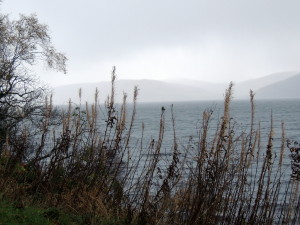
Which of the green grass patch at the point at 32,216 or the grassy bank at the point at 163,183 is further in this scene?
the green grass patch at the point at 32,216

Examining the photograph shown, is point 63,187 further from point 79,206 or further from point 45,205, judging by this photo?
point 79,206

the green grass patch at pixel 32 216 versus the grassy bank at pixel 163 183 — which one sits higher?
the grassy bank at pixel 163 183

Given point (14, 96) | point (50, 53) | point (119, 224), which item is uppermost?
point (50, 53)

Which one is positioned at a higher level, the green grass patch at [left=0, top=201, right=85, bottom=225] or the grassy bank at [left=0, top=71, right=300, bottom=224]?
the grassy bank at [left=0, top=71, right=300, bottom=224]

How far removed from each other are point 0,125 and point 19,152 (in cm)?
999

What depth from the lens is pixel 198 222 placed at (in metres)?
6.40

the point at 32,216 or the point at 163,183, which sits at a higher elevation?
the point at 163,183

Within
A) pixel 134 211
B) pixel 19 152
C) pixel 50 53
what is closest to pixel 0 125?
pixel 50 53

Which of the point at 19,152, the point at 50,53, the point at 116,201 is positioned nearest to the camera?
the point at 116,201

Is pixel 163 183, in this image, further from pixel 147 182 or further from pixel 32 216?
pixel 32 216

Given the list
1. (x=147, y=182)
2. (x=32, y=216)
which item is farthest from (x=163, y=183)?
(x=32, y=216)

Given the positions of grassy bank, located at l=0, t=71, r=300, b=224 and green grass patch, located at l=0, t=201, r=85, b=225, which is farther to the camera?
green grass patch, located at l=0, t=201, r=85, b=225

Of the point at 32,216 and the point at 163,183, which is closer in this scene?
the point at 32,216

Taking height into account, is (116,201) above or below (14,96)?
below
